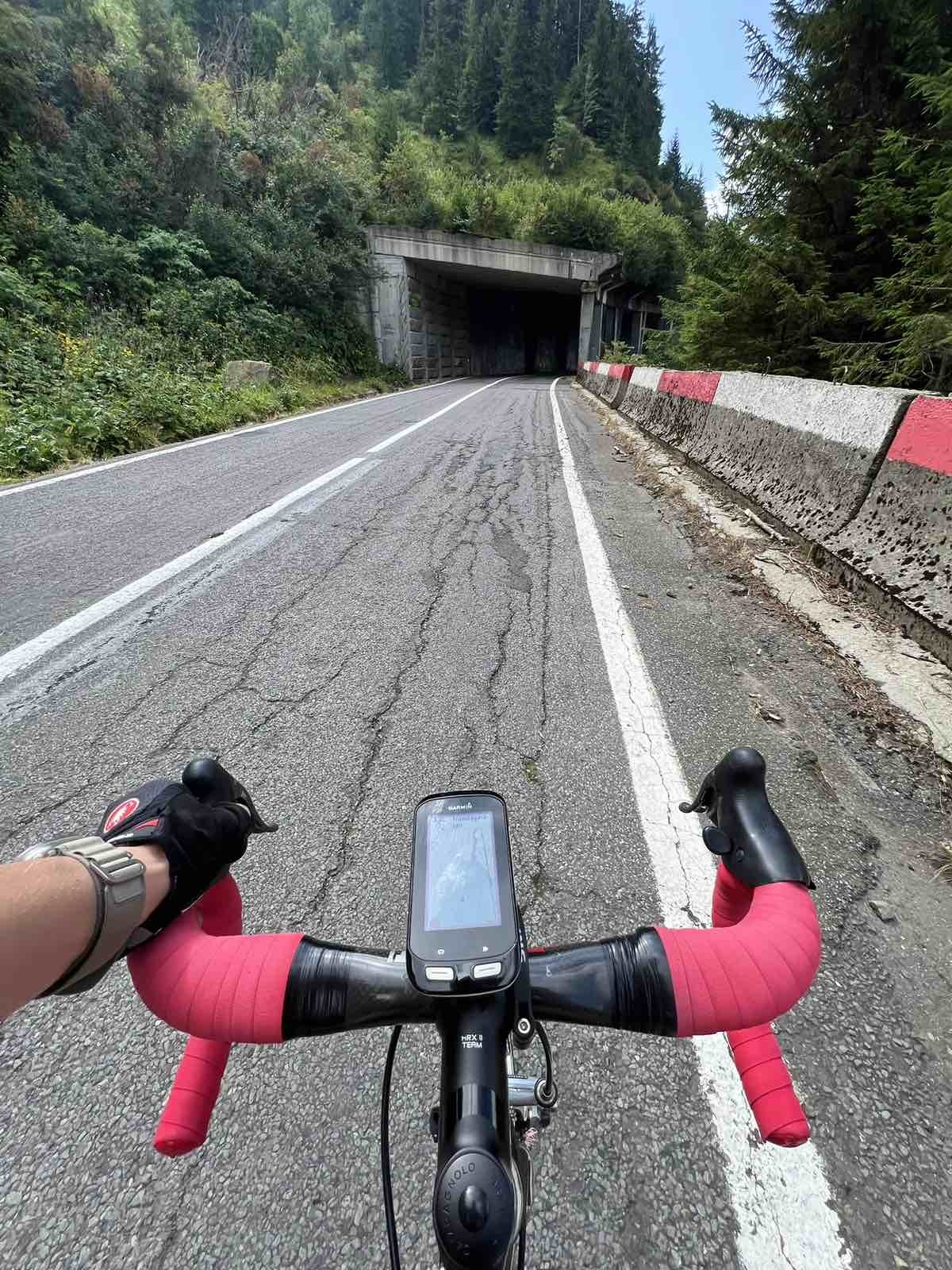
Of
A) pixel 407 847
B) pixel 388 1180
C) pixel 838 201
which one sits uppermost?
pixel 838 201

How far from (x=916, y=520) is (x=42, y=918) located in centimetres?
346

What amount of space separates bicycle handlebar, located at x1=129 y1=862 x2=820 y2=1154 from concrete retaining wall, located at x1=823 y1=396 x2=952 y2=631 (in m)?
2.34

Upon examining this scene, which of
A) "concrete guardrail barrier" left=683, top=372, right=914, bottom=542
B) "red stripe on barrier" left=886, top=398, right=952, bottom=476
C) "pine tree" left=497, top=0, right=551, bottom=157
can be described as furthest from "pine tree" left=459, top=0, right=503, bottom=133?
"red stripe on barrier" left=886, top=398, right=952, bottom=476

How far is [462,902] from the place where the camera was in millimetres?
810

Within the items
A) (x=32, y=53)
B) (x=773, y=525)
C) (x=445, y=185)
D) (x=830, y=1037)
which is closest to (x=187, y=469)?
(x=773, y=525)

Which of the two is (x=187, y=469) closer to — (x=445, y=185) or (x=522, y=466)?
(x=522, y=466)

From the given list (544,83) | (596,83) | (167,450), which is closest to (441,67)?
(544,83)

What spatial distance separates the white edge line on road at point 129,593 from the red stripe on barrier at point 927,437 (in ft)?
13.6

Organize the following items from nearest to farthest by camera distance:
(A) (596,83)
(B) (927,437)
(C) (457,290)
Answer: (B) (927,437)
(C) (457,290)
(A) (596,83)

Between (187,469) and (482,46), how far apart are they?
2760 inches

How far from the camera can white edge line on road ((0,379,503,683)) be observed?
2.81 meters

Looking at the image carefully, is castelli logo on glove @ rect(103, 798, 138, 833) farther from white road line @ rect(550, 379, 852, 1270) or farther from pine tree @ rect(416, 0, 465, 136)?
pine tree @ rect(416, 0, 465, 136)

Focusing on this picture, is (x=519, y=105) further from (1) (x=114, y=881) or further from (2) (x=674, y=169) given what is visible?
(1) (x=114, y=881)

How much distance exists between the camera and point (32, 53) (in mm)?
13766
